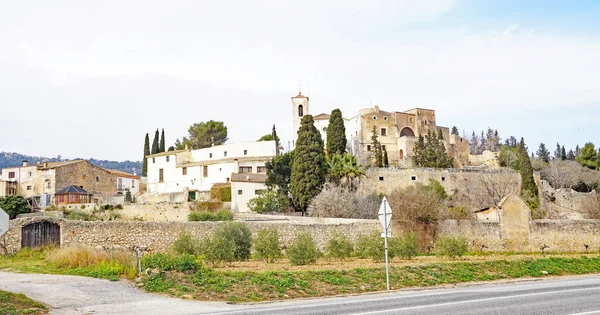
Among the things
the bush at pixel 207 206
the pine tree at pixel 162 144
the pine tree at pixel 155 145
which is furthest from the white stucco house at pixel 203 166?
the pine tree at pixel 155 145

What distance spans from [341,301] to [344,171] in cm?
3925

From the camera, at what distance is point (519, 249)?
44938 millimetres

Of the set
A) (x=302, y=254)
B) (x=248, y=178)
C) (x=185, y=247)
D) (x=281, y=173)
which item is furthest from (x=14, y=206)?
(x=302, y=254)

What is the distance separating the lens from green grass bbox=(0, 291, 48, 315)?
47.9 ft

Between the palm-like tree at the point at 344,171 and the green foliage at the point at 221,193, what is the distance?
11495mm

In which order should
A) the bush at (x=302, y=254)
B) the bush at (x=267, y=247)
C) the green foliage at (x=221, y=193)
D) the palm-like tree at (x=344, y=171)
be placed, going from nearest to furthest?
1. the bush at (x=302, y=254)
2. the bush at (x=267, y=247)
3. the palm-like tree at (x=344, y=171)
4. the green foliage at (x=221, y=193)

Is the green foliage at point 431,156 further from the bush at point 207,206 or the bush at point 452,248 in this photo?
the bush at point 452,248

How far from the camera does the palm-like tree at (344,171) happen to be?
56281 mm

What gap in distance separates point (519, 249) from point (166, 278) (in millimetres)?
32510

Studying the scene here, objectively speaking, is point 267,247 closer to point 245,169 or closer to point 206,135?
point 245,169

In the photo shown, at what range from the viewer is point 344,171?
56438 millimetres

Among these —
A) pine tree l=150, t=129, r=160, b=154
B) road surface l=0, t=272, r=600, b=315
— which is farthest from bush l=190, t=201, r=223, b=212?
road surface l=0, t=272, r=600, b=315

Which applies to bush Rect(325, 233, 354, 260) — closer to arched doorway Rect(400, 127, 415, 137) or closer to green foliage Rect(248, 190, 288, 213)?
green foliage Rect(248, 190, 288, 213)

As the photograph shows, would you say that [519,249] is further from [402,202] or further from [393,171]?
[393,171]
